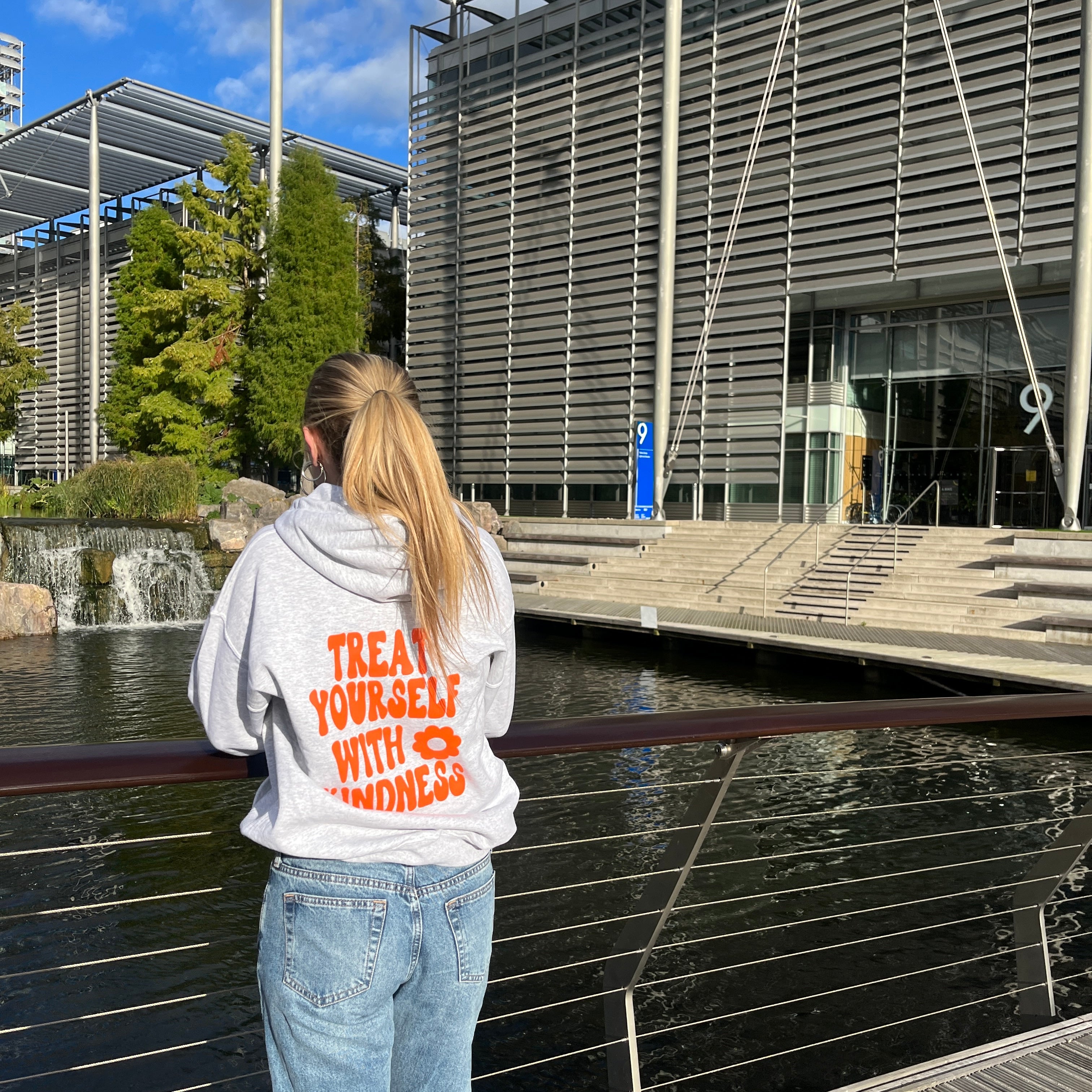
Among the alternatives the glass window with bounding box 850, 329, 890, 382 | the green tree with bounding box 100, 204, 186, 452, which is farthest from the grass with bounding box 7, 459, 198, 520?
the glass window with bounding box 850, 329, 890, 382

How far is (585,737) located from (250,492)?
25.2m

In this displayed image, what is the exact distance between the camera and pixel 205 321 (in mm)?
30812

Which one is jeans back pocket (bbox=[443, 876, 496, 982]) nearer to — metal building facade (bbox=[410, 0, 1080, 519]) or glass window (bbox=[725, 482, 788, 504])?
metal building facade (bbox=[410, 0, 1080, 519])

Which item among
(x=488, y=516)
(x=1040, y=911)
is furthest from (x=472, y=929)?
(x=488, y=516)

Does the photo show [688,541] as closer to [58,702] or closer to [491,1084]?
[58,702]

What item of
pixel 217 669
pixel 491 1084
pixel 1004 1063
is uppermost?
pixel 217 669

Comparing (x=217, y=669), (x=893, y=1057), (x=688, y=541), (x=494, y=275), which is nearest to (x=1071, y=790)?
(x=893, y=1057)

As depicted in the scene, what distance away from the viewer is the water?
5004 mm

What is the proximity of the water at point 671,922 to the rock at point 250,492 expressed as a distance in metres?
14.8

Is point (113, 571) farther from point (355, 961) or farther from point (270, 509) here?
point (355, 961)

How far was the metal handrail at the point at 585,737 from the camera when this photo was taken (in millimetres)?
1744

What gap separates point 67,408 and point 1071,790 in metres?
42.2

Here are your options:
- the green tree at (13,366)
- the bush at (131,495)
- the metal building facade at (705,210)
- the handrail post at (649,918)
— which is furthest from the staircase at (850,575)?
the green tree at (13,366)

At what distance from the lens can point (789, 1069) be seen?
4852 mm
